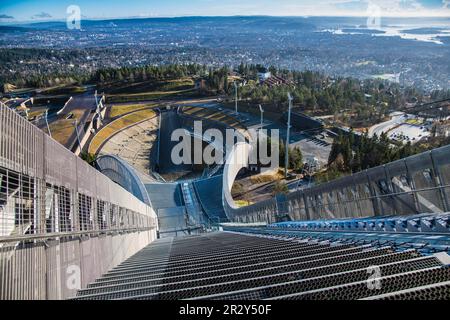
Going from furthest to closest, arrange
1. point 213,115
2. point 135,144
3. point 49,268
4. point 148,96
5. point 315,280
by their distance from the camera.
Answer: point 148,96 → point 213,115 → point 135,144 → point 49,268 → point 315,280

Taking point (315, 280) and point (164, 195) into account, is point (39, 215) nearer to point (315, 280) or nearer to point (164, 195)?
point (315, 280)

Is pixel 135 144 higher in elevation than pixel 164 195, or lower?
higher

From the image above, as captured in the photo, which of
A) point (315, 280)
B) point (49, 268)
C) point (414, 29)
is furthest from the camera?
point (414, 29)

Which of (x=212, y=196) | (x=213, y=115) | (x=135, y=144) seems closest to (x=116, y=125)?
(x=135, y=144)

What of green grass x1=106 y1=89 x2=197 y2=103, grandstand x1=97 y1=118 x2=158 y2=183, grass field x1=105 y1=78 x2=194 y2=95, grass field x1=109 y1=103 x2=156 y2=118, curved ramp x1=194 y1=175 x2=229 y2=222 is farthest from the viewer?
grass field x1=105 y1=78 x2=194 y2=95

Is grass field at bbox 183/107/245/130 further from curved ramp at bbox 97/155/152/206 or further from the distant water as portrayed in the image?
the distant water

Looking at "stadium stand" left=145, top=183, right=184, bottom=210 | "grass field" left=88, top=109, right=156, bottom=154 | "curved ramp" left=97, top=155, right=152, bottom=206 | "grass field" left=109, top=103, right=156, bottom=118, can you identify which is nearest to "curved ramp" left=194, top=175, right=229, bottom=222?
"stadium stand" left=145, top=183, right=184, bottom=210
